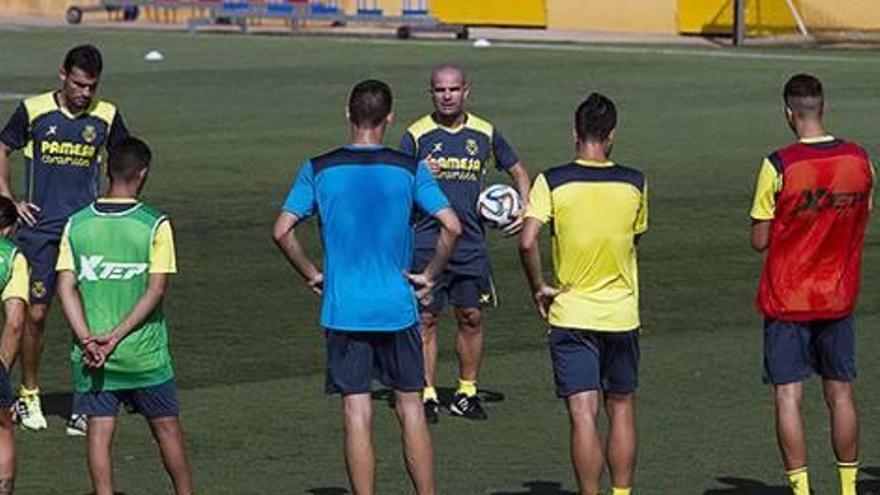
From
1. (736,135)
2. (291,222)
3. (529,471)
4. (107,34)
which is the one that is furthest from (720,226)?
(107,34)

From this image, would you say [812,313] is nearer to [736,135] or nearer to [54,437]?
[54,437]

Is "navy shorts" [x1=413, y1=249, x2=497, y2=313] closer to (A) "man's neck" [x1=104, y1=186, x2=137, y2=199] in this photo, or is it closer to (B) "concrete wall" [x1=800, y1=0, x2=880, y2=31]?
(A) "man's neck" [x1=104, y1=186, x2=137, y2=199]

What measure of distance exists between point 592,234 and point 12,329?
2.64 meters

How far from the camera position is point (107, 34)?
49750 millimetres

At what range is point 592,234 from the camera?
35.9 feet

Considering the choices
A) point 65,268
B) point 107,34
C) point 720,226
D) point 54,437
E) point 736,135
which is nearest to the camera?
point 65,268

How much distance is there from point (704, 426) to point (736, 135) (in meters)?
15.8

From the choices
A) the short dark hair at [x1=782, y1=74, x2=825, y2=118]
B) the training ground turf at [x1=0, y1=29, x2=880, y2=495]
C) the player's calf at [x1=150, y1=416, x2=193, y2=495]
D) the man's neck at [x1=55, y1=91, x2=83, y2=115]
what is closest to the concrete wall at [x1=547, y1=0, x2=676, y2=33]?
the training ground turf at [x1=0, y1=29, x2=880, y2=495]

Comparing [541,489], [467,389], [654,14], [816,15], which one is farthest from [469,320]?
[654,14]

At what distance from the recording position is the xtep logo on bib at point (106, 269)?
10.6 m

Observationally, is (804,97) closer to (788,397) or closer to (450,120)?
(788,397)

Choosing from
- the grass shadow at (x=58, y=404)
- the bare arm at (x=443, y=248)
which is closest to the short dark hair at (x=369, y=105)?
the bare arm at (x=443, y=248)

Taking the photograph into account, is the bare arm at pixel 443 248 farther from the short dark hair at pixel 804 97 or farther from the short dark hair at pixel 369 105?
the short dark hair at pixel 804 97

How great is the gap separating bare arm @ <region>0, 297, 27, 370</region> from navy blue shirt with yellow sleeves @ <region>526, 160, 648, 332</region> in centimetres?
226
